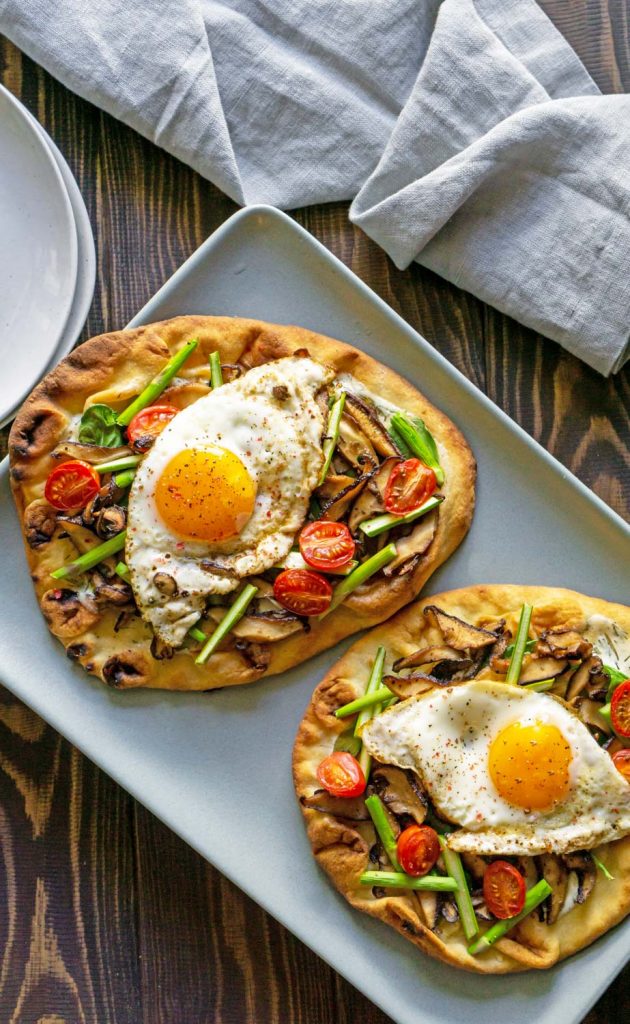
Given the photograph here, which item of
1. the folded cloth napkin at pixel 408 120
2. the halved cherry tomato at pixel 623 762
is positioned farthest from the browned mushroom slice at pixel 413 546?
the halved cherry tomato at pixel 623 762

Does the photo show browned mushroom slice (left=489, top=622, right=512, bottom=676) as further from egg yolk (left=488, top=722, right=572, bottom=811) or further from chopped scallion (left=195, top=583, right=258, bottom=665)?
chopped scallion (left=195, top=583, right=258, bottom=665)

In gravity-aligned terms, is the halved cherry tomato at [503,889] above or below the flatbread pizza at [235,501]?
below

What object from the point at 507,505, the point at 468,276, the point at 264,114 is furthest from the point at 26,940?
the point at 264,114

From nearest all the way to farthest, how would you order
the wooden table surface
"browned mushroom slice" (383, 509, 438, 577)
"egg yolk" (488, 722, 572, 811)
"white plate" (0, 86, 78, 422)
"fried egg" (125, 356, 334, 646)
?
"egg yolk" (488, 722, 572, 811) < "fried egg" (125, 356, 334, 646) < "browned mushroom slice" (383, 509, 438, 577) < "white plate" (0, 86, 78, 422) < the wooden table surface

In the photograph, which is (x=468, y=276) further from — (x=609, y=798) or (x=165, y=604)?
(x=609, y=798)

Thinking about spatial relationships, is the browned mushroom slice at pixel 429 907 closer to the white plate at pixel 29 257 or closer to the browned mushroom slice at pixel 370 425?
the browned mushroom slice at pixel 370 425

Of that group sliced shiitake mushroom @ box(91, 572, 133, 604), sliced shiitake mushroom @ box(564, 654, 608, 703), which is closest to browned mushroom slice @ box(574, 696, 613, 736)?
sliced shiitake mushroom @ box(564, 654, 608, 703)
